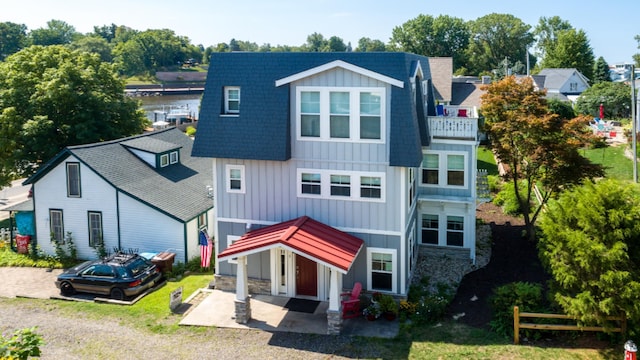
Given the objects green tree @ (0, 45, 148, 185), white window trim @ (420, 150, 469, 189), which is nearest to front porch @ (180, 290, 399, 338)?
white window trim @ (420, 150, 469, 189)

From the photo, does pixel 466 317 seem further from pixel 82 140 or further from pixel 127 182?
pixel 82 140

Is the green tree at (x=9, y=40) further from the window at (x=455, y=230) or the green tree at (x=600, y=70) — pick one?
the window at (x=455, y=230)

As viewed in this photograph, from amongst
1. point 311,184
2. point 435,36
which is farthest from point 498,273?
point 435,36

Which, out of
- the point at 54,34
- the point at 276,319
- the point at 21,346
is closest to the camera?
the point at 21,346

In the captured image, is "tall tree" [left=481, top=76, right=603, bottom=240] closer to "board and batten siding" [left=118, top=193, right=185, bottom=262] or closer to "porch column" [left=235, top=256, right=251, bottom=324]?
"porch column" [left=235, top=256, right=251, bottom=324]

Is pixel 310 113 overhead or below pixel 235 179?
overhead

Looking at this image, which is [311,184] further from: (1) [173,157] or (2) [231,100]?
(1) [173,157]

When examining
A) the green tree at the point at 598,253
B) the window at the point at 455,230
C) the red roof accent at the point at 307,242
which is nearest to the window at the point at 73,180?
the red roof accent at the point at 307,242
